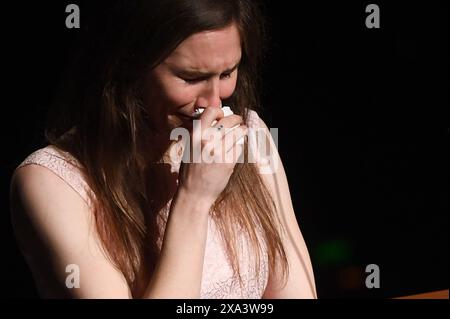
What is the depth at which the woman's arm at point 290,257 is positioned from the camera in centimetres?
176

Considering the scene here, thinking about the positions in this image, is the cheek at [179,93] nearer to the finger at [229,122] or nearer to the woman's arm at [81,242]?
the finger at [229,122]

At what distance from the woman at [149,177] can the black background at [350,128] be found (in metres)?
0.69

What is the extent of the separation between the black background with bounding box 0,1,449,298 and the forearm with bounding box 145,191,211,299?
91cm

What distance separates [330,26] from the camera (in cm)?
250

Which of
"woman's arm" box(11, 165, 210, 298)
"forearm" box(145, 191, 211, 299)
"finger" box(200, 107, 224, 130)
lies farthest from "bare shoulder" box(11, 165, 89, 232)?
"finger" box(200, 107, 224, 130)

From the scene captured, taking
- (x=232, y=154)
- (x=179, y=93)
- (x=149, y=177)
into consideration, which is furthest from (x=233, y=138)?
(x=149, y=177)

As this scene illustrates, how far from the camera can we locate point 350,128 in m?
2.64

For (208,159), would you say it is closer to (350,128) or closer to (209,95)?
(209,95)

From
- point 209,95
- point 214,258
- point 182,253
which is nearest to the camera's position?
point 182,253

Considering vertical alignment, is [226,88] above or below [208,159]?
above

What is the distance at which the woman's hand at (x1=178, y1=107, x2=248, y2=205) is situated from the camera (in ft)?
5.05

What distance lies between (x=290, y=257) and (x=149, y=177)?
0.39m

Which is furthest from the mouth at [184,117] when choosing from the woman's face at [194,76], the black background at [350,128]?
the black background at [350,128]
